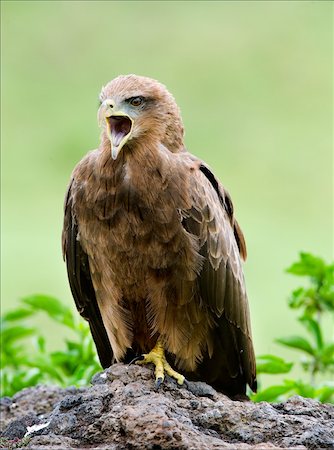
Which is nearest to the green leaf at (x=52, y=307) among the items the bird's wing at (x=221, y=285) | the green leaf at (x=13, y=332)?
the green leaf at (x=13, y=332)

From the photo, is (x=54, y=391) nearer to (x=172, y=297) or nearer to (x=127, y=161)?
(x=172, y=297)

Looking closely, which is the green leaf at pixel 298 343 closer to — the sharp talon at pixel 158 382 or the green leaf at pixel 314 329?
the green leaf at pixel 314 329

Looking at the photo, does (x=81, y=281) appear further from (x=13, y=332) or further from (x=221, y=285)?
(x=13, y=332)

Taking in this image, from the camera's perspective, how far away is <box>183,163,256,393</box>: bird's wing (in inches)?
250

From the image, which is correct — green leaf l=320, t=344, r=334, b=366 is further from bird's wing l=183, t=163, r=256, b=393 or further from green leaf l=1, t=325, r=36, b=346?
green leaf l=1, t=325, r=36, b=346

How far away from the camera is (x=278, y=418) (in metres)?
5.37

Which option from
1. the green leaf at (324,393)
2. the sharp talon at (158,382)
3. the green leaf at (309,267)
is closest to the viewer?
the sharp talon at (158,382)

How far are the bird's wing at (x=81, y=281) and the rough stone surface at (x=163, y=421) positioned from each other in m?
0.90

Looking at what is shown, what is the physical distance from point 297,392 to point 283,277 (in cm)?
724

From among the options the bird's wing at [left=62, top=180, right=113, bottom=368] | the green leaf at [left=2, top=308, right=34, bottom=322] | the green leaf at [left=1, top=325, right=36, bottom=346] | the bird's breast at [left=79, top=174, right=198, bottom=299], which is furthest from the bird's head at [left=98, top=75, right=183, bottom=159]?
the green leaf at [left=1, top=325, right=36, bottom=346]

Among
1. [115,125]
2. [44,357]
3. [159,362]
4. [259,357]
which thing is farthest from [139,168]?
[44,357]

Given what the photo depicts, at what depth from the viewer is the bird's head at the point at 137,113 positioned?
6.05 meters

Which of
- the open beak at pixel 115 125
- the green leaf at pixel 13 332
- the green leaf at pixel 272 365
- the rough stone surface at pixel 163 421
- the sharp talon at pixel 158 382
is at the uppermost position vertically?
the open beak at pixel 115 125

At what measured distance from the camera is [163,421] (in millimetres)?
4906
